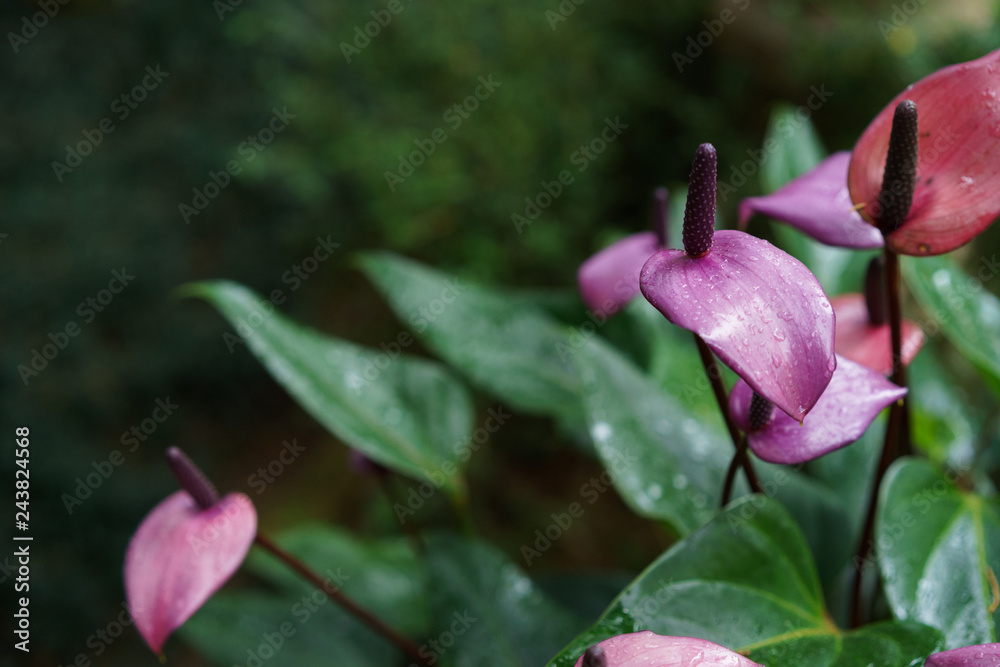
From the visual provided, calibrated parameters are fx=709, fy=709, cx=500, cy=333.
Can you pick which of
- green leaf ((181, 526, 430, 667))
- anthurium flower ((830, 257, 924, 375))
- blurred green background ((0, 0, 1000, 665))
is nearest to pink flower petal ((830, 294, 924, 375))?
anthurium flower ((830, 257, 924, 375))

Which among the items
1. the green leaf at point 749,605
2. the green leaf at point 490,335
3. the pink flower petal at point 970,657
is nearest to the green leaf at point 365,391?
the green leaf at point 490,335

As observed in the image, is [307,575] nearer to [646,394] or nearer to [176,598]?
[176,598]

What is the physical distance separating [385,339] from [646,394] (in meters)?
1.28

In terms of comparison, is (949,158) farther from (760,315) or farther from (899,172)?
(760,315)

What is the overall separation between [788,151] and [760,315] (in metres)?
0.59

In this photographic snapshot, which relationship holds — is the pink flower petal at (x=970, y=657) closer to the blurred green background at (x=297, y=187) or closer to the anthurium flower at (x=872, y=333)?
the anthurium flower at (x=872, y=333)

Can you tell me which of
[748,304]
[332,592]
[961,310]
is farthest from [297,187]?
[748,304]

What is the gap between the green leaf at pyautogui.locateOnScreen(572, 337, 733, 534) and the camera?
0.46 metres

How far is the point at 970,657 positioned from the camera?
0.92ft

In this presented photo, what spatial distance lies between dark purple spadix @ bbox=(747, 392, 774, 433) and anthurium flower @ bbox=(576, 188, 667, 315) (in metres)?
0.14

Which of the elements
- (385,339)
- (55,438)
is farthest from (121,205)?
(385,339)

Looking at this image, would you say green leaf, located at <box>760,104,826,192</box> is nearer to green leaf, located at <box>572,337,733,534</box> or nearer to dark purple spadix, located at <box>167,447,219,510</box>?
green leaf, located at <box>572,337,733,534</box>

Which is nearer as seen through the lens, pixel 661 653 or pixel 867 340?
pixel 661 653

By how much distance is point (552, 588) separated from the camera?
0.69m
